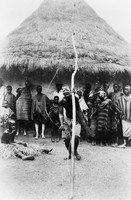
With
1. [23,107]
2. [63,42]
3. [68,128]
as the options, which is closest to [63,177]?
[68,128]

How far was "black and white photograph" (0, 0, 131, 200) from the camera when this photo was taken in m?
6.29

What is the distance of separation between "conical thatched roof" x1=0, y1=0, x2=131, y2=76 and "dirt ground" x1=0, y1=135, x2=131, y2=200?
2704mm

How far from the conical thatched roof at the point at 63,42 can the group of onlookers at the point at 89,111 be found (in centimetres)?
60

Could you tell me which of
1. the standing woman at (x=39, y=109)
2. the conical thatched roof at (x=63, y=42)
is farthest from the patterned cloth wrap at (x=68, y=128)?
the conical thatched roof at (x=63, y=42)

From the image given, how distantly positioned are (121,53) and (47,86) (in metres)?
2.13

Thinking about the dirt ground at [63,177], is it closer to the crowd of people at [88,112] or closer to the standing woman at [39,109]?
the crowd of people at [88,112]

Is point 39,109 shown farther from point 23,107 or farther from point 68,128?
point 68,128

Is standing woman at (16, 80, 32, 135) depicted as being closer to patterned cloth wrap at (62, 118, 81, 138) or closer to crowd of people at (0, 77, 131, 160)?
crowd of people at (0, 77, 131, 160)

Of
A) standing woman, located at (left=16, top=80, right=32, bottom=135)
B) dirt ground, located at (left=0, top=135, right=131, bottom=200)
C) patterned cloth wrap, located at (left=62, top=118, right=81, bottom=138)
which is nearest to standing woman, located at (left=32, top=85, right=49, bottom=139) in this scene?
standing woman, located at (left=16, top=80, right=32, bottom=135)

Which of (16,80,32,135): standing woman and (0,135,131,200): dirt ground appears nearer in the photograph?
(0,135,131,200): dirt ground

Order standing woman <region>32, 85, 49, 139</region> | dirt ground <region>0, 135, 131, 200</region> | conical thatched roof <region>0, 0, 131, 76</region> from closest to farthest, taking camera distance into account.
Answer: dirt ground <region>0, 135, 131, 200</region> < standing woman <region>32, 85, 49, 139</region> < conical thatched roof <region>0, 0, 131, 76</region>

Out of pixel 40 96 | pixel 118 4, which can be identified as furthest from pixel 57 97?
pixel 118 4

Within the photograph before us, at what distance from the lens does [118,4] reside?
25.1 ft

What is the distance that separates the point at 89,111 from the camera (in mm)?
8508
